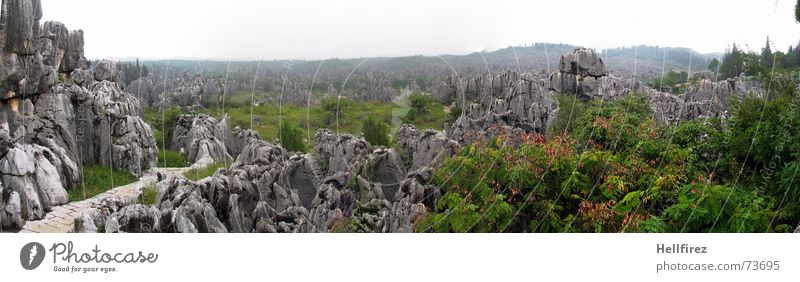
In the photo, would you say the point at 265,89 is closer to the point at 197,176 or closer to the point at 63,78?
the point at 197,176

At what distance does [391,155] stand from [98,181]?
3988 millimetres

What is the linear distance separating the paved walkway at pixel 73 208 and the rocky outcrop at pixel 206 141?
0.79 feet

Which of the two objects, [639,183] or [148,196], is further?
[148,196]

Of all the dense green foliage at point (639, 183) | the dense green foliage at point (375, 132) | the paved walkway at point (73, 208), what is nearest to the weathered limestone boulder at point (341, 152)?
the dense green foliage at point (375, 132)

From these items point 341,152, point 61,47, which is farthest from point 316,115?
point 61,47

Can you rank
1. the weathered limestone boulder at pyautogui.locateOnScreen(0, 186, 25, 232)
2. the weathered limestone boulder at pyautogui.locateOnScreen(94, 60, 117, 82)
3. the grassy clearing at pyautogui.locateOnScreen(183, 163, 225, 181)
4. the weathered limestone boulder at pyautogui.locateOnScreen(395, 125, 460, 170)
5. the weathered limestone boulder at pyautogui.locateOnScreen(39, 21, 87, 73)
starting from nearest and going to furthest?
the weathered limestone boulder at pyautogui.locateOnScreen(0, 186, 25, 232), the weathered limestone boulder at pyautogui.locateOnScreen(395, 125, 460, 170), the grassy clearing at pyautogui.locateOnScreen(183, 163, 225, 181), the weathered limestone boulder at pyautogui.locateOnScreen(39, 21, 87, 73), the weathered limestone boulder at pyautogui.locateOnScreen(94, 60, 117, 82)

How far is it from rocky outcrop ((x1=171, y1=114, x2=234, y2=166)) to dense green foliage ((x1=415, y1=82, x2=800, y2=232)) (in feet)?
10.6

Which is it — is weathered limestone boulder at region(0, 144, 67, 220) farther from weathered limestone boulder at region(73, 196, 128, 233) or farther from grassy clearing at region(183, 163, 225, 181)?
grassy clearing at region(183, 163, 225, 181)

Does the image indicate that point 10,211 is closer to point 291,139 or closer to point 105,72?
point 291,139

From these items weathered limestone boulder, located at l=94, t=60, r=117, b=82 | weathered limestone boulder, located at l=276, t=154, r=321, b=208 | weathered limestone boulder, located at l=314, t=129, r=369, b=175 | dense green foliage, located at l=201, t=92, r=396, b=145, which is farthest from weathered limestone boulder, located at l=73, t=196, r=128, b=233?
weathered limestone boulder, located at l=94, t=60, r=117, b=82

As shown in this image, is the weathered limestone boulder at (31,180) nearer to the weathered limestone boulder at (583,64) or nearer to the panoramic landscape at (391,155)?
the panoramic landscape at (391,155)

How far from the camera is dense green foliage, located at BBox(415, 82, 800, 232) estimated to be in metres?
4.98

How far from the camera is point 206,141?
25.7ft
